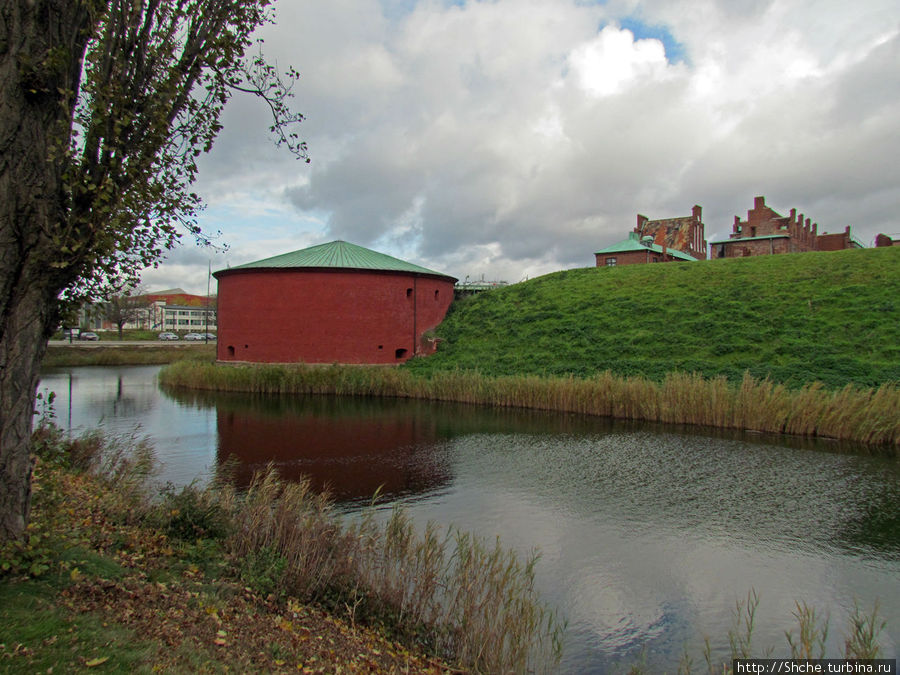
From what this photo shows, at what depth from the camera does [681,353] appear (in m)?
18.2

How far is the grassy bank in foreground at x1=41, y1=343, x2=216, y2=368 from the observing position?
30.0m

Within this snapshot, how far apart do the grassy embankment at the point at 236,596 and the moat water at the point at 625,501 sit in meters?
0.82

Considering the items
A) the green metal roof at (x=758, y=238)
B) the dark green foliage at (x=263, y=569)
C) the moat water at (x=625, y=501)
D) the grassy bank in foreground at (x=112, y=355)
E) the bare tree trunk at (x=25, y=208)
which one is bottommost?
the moat water at (x=625, y=501)

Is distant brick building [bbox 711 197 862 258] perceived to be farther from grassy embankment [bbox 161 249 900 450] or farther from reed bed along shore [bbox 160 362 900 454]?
reed bed along shore [bbox 160 362 900 454]

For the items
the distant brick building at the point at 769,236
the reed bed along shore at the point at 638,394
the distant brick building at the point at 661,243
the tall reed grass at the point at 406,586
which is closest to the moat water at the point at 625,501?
the tall reed grass at the point at 406,586

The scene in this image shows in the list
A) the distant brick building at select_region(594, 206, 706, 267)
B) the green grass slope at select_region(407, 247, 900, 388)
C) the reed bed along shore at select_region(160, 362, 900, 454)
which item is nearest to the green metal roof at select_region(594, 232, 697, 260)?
the distant brick building at select_region(594, 206, 706, 267)

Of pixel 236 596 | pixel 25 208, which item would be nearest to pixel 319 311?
pixel 236 596

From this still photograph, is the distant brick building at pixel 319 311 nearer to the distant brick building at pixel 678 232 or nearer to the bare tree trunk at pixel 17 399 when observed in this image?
the bare tree trunk at pixel 17 399

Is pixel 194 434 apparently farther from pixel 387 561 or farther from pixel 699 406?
pixel 699 406

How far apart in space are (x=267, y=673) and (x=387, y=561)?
4.93 feet

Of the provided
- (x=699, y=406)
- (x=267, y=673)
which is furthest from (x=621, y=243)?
(x=267, y=673)

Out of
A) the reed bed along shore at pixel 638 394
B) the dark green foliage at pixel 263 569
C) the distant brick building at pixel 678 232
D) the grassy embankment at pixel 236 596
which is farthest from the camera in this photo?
the distant brick building at pixel 678 232

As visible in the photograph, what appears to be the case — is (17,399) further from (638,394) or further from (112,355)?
(112,355)

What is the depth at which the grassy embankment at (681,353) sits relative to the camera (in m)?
12.5
